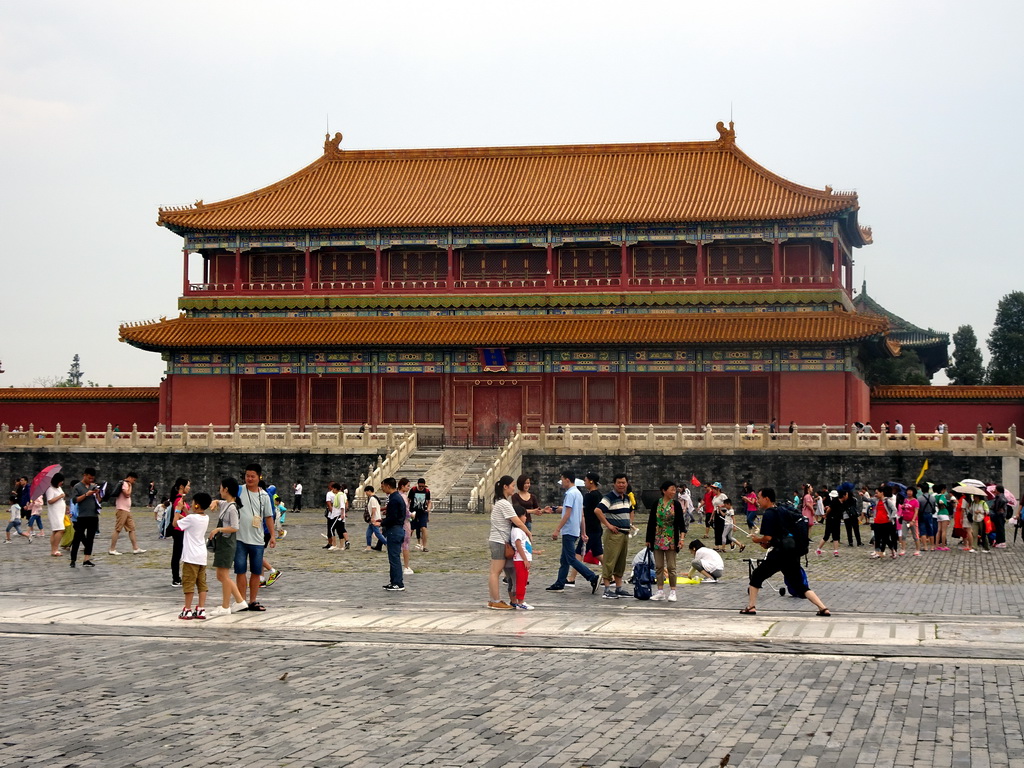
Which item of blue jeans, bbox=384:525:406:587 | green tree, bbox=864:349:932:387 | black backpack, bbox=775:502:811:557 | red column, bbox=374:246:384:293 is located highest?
red column, bbox=374:246:384:293

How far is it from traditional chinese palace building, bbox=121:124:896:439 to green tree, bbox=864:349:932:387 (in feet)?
49.1

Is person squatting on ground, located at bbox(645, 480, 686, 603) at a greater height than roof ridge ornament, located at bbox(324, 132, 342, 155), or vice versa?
roof ridge ornament, located at bbox(324, 132, 342, 155)

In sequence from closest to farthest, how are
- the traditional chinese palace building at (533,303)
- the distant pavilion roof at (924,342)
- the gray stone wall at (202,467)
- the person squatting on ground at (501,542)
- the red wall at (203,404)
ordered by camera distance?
the person squatting on ground at (501,542) < the gray stone wall at (202,467) < the traditional chinese palace building at (533,303) < the red wall at (203,404) < the distant pavilion roof at (924,342)

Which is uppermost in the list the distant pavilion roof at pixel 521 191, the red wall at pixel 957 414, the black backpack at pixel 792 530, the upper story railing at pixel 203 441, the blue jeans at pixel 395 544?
the distant pavilion roof at pixel 521 191

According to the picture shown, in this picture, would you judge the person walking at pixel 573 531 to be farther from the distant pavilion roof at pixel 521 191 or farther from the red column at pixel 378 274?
the red column at pixel 378 274

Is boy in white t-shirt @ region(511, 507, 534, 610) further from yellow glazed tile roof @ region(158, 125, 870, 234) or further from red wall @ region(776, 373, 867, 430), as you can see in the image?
yellow glazed tile roof @ region(158, 125, 870, 234)

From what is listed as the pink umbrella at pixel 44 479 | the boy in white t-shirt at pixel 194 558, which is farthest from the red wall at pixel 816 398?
the boy in white t-shirt at pixel 194 558

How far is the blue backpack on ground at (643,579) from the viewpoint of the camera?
1805cm

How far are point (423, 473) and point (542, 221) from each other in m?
13.5

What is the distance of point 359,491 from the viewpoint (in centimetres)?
4584

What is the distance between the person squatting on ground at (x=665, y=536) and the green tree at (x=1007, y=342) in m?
57.6

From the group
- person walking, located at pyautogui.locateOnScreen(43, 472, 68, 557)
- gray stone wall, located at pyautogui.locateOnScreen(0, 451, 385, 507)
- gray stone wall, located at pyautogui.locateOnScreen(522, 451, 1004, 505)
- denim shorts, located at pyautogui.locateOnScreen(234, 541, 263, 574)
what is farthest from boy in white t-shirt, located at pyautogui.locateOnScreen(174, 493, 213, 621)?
gray stone wall, located at pyautogui.locateOnScreen(0, 451, 385, 507)

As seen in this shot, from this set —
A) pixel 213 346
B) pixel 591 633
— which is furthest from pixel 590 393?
pixel 591 633

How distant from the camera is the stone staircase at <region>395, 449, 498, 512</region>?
141ft
